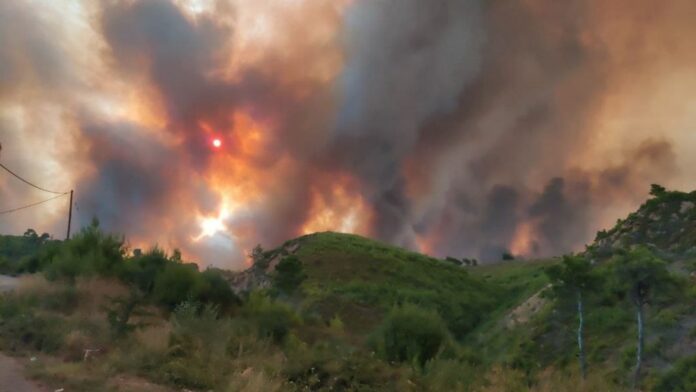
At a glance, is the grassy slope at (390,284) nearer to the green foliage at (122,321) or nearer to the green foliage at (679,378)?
the green foliage at (679,378)

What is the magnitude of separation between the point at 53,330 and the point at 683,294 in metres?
33.1

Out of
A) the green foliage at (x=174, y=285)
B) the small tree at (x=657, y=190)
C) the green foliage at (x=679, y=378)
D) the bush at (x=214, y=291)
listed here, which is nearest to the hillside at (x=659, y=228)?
the small tree at (x=657, y=190)

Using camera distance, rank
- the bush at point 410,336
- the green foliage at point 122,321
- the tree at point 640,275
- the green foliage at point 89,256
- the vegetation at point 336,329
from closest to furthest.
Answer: the vegetation at point 336,329 → the green foliage at point 122,321 → the tree at point 640,275 → the bush at point 410,336 → the green foliage at point 89,256

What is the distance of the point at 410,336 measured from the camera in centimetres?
2641

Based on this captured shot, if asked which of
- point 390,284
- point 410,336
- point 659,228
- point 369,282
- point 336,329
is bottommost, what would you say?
point 410,336

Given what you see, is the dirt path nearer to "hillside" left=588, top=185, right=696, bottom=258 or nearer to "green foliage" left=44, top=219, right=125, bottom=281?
"green foliage" left=44, top=219, right=125, bottom=281

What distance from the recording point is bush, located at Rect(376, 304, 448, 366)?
83.3ft

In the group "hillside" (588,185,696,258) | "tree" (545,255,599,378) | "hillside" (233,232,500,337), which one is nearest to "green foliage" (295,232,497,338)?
"hillside" (233,232,500,337)

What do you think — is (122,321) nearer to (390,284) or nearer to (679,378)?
(679,378)

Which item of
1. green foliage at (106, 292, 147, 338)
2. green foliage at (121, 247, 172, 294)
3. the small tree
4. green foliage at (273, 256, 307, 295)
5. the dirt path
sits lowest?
the dirt path

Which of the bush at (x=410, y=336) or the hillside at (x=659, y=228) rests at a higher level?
the hillside at (x=659, y=228)

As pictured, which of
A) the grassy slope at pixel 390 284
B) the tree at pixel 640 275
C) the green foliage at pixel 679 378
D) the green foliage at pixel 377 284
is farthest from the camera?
the grassy slope at pixel 390 284

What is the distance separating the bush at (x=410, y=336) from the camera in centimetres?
2539

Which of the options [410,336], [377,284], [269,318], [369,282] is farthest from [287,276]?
[410,336]
